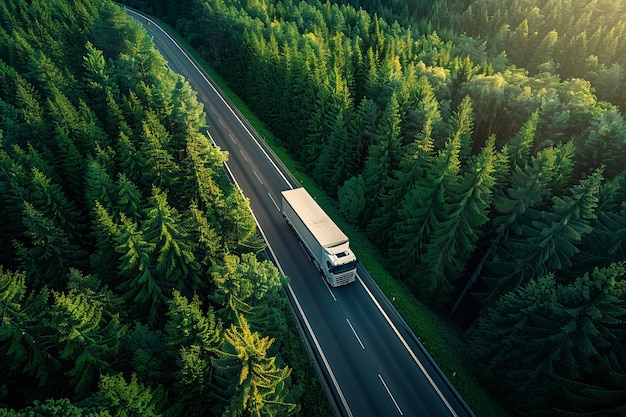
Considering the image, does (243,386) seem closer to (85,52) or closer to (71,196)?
(71,196)

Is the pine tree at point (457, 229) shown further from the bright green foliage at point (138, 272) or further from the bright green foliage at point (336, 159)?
the bright green foliage at point (138, 272)

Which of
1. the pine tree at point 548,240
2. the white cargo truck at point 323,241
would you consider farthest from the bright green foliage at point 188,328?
the pine tree at point 548,240

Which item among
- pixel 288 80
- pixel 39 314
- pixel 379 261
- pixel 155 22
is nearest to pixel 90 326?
pixel 39 314

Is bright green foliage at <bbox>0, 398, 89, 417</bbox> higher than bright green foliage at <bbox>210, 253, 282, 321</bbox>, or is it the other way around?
bright green foliage at <bbox>0, 398, 89, 417</bbox>

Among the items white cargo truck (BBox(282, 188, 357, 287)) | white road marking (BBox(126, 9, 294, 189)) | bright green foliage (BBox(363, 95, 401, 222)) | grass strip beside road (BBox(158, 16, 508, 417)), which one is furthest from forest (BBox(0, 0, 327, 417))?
bright green foliage (BBox(363, 95, 401, 222))

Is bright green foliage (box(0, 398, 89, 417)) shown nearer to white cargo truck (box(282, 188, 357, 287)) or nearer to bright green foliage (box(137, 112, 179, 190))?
bright green foliage (box(137, 112, 179, 190))

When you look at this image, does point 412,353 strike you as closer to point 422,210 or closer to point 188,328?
point 422,210

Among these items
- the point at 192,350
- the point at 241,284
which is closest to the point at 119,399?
the point at 192,350
